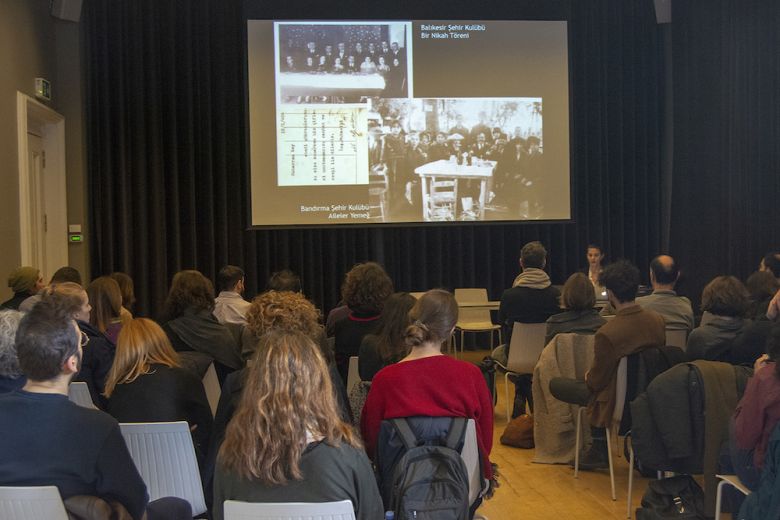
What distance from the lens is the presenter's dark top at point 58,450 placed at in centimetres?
214

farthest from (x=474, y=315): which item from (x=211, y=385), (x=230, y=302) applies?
(x=211, y=385)

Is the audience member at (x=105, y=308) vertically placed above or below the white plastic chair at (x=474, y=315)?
above

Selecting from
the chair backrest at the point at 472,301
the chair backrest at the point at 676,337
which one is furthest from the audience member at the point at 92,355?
the chair backrest at the point at 472,301

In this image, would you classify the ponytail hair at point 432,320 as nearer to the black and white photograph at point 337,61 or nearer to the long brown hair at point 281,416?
the long brown hair at point 281,416

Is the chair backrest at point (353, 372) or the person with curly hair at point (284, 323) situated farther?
the chair backrest at point (353, 372)

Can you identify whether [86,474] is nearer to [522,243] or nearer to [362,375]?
[362,375]

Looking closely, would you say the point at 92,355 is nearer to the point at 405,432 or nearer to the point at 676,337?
the point at 405,432

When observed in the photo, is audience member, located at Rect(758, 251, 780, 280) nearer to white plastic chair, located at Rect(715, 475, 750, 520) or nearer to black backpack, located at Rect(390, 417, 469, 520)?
white plastic chair, located at Rect(715, 475, 750, 520)

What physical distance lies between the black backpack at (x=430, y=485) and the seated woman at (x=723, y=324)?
1.95 m

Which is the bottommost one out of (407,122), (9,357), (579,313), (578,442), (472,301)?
(578,442)

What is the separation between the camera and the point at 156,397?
3086 millimetres

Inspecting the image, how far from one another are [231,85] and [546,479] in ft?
17.3

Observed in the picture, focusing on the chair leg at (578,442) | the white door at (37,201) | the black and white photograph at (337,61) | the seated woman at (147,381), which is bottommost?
the chair leg at (578,442)

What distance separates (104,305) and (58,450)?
2183 millimetres
